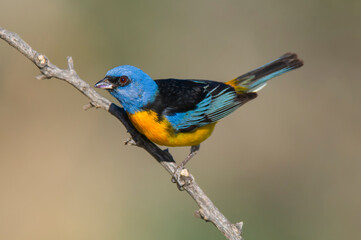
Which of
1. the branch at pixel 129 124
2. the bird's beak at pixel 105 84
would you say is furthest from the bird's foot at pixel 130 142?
the bird's beak at pixel 105 84

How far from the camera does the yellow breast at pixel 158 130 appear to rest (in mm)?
5082

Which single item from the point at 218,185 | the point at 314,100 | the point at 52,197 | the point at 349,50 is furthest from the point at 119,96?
the point at 349,50

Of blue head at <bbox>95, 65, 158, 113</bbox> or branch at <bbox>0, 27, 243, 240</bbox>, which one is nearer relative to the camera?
branch at <bbox>0, 27, 243, 240</bbox>

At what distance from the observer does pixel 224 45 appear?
9320 millimetres

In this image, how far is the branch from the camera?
164 inches

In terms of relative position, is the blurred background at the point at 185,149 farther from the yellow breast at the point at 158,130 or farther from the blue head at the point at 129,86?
the blue head at the point at 129,86

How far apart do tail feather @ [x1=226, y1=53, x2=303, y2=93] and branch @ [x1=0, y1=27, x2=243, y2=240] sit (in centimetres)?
192

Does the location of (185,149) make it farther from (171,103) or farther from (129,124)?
(129,124)

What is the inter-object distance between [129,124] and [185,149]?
371 centimetres

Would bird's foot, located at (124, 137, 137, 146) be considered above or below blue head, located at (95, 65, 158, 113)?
below

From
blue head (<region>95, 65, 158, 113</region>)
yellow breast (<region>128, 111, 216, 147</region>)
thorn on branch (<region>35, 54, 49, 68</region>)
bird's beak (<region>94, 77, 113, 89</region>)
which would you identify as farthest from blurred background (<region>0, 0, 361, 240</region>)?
thorn on branch (<region>35, 54, 49, 68</region>)

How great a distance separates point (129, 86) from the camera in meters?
5.11

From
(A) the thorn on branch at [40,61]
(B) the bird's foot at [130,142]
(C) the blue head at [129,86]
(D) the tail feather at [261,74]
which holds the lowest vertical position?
(D) the tail feather at [261,74]

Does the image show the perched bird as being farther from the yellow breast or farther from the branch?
the branch
